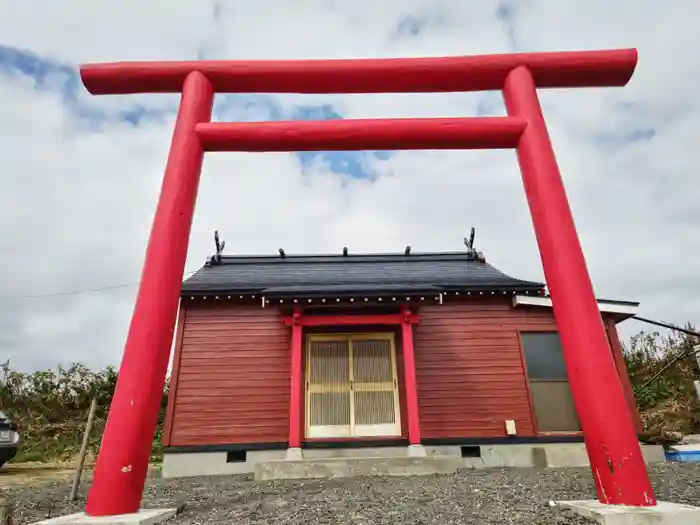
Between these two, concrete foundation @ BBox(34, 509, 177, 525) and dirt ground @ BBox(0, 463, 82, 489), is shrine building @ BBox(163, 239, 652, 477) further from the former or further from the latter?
concrete foundation @ BBox(34, 509, 177, 525)

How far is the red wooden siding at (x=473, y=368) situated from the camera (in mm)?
8594

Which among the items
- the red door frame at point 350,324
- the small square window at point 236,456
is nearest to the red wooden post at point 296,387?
the red door frame at point 350,324

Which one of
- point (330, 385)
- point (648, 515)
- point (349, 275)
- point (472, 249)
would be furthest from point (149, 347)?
point (472, 249)

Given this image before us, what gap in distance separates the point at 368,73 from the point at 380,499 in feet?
13.9

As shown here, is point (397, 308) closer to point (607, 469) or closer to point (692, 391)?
point (607, 469)

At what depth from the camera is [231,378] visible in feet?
28.9

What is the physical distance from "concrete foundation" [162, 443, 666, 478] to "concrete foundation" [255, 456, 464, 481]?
1.27 metres

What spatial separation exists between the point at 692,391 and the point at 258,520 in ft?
46.7

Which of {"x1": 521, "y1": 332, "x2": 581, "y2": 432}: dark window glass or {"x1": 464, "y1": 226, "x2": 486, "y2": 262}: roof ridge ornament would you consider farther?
{"x1": 464, "y1": 226, "x2": 486, "y2": 262}: roof ridge ornament

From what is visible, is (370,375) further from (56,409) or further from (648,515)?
(56,409)

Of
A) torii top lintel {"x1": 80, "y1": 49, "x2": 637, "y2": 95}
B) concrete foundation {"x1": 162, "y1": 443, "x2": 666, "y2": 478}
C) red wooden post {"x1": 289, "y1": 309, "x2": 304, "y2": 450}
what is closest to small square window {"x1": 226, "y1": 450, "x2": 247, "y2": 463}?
concrete foundation {"x1": 162, "y1": 443, "x2": 666, "y2": 478}

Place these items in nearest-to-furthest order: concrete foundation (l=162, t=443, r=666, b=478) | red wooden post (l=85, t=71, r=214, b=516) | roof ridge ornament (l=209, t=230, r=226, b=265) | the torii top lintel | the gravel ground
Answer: red wooden post (l=85, t=71, r=214, b=516)
the gravel ground
the torii top lintel
concrete foundation (l=162, t=443, r=666, b=478)
roof ridge ornament (l=209, t=230, r=226, b=265)

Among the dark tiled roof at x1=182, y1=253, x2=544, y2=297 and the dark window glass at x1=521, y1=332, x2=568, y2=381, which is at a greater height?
the dark tiled roof at x1=182, y1=253, x2=544, y2=297

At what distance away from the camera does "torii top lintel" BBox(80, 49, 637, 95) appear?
4.42 metres
